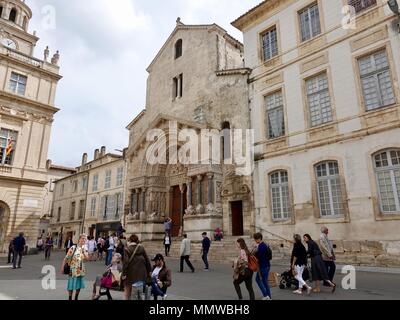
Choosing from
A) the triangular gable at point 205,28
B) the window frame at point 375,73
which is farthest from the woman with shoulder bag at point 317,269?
the triangular gable at point 205,28

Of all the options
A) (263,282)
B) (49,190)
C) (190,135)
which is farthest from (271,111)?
(49,190)

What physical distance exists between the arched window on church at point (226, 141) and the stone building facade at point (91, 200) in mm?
13645

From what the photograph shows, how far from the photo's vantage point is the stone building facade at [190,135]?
15.3 metres

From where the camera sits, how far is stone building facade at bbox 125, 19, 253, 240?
1533 centimetres

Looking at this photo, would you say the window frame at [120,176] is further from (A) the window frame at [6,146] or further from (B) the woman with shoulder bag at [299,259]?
(B) the woman with shoulder bag at [299,259]

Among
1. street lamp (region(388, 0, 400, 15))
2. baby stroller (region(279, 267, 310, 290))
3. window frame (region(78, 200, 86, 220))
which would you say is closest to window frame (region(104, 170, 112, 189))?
window frame (region(78, 200, 86, 220))

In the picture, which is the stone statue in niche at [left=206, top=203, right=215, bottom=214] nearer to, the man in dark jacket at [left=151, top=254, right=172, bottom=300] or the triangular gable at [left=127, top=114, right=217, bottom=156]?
the triangular gable at [left=127, top=114, right=217, bottom=156]

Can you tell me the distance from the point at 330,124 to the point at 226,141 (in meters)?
5.85

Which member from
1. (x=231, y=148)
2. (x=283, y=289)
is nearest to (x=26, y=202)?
(x=231, y=148)

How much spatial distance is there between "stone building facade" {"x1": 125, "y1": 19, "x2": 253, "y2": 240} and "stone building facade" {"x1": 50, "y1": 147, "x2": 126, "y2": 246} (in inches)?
235

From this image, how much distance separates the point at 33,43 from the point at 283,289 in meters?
30.4

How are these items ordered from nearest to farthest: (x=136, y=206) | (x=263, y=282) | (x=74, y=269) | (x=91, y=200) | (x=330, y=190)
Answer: (x=74, y=269), (x=263, y=282), (x=330, y=190), (x=136, y=206), (x=91, y=200)

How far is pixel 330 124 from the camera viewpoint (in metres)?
11.9

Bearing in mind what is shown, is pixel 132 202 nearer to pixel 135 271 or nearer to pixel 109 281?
pixel 109 281
